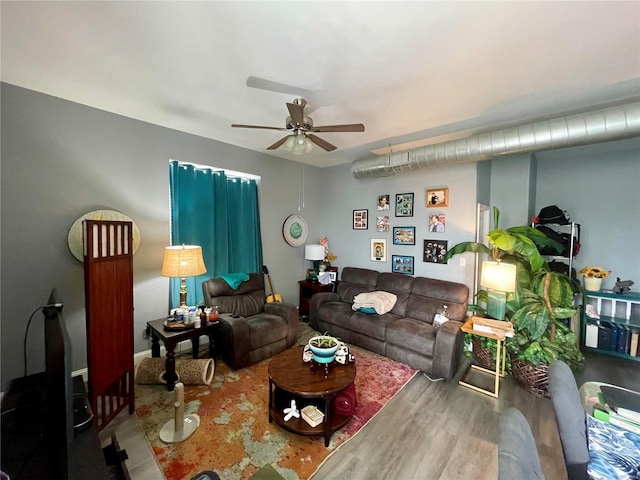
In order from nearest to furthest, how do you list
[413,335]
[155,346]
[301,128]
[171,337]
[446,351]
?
1. [301,128]
2. [171,337]
3. [446,351]
4. [155,346]
5. [413,335]

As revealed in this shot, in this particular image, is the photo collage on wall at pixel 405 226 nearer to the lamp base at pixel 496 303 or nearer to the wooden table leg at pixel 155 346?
the lamp base at pixel 496 303

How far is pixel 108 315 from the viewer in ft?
5.98

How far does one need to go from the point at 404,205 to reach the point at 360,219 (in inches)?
32.5

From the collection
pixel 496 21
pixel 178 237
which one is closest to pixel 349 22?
pixel 496 21

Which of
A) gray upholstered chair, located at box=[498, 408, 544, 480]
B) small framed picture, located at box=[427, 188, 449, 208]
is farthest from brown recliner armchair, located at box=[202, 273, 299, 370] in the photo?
small framed picture, located at box=[427, 188, 449, 208]

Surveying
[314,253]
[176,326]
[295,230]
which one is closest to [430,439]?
[176,326]

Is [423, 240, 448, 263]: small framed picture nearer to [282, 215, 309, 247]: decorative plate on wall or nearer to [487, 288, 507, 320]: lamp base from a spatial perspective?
[487, 288, 507, 320]: lamp base

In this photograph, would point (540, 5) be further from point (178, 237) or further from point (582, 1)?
point (178, 237)

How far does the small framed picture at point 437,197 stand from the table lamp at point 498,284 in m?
1.19

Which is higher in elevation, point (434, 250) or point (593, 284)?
point (434, 250)

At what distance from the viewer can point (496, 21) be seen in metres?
1.44

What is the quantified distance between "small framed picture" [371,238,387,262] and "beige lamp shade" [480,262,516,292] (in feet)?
5.41

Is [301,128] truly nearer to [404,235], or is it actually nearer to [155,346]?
[404,235]

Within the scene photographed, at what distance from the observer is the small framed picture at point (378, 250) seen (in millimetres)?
4125
